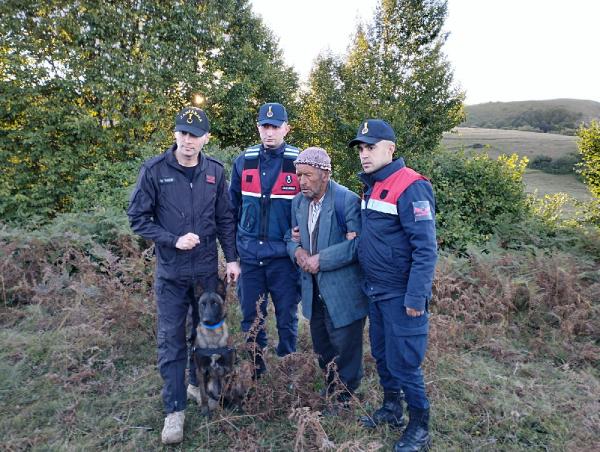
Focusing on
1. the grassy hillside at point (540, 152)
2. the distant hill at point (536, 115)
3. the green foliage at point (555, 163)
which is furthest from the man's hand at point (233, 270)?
the distant hill at point (536, 115)

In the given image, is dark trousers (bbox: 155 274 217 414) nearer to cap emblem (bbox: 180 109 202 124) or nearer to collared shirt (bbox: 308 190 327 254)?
collared shirt (bbox: 308 190 327 254)

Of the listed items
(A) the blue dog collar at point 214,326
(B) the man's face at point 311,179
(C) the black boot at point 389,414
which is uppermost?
(B) the man's face at point 311,179

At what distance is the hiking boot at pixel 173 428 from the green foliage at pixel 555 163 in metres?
36.3

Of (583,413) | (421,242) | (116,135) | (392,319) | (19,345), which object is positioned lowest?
(583,413)

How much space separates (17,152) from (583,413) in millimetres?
12415

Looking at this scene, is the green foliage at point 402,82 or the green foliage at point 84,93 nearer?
the green foliage at point 84,93

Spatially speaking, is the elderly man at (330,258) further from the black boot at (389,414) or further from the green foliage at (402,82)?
the green foliage at (402,82)

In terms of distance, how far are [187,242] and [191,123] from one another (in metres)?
→ 1.00

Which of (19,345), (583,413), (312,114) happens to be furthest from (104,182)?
(312,114)

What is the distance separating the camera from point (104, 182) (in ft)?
33.0

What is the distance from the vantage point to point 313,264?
3469 millimetres

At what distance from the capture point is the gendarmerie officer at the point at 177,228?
3.33m

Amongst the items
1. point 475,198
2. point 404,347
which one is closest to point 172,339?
point 404,347

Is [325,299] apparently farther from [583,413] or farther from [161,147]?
[161,147]
